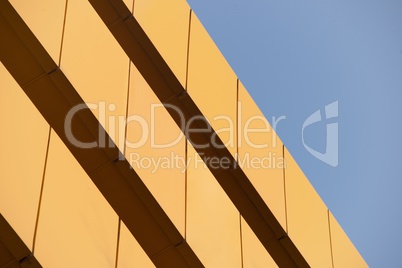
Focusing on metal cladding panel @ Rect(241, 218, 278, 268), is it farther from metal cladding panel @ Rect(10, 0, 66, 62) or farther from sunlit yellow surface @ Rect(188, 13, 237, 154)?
metal cladding panel @ Rect(10, 0, 66, 62)

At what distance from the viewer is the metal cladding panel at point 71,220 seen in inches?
352

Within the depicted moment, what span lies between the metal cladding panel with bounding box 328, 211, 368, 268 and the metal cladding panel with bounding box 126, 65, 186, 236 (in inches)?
168

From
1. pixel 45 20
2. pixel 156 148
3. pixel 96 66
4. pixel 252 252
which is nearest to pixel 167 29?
pixel 96 66

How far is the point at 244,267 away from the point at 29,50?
493 cm

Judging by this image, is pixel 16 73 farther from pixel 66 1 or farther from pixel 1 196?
pixel 1 196

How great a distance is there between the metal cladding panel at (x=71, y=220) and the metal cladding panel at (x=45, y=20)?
145 cm

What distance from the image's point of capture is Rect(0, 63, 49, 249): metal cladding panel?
28.1ft

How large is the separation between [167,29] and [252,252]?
13.1ft

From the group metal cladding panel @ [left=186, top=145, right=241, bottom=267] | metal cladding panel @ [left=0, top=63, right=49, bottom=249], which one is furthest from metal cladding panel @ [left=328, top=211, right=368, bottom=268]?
metal cladding panel @ [left=0, top=63, right=49, bottom=249]

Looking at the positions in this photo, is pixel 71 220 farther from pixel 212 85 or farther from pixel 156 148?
pixel 212 85

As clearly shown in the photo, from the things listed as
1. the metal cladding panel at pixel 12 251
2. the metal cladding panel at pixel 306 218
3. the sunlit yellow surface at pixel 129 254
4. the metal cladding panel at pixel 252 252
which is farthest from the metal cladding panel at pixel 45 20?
the metal cladding panel at pixel 306 218

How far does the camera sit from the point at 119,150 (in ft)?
36.0

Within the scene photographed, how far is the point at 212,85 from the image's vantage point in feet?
42.5

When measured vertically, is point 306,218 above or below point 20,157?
below
